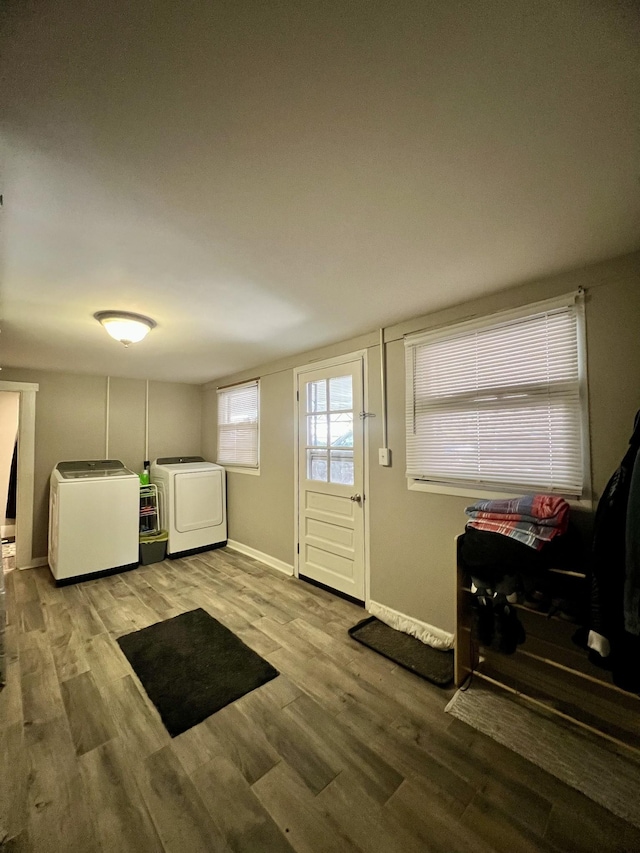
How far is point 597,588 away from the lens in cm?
133

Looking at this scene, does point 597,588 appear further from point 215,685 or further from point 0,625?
point 0,625

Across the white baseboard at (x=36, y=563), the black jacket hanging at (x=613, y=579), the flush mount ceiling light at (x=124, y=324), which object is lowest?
the white baseboard at (x=36, y=563)

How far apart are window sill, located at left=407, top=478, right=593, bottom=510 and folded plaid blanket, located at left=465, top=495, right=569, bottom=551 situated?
13 cm

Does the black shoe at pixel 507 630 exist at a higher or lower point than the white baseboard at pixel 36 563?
higher

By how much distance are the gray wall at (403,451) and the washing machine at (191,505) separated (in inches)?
7.4

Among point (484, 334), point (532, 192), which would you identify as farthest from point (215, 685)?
point (532, 192)

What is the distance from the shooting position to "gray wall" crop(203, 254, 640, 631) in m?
1.62

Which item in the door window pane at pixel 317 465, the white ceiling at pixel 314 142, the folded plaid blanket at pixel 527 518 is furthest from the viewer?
the door window pane at pixel 317 465

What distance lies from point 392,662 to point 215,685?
3.53 ft

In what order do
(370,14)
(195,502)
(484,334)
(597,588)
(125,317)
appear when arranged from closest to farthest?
(370,14) < (597,588) < (484,334) < (125,317) < (195,502)

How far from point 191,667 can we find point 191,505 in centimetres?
224

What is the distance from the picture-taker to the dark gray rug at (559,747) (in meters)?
1.31

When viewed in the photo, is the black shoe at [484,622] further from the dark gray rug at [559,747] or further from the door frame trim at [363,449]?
the door frame trim at [363,449]

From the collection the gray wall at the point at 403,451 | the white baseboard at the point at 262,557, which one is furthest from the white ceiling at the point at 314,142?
the white baseboard at the point at 262,557
